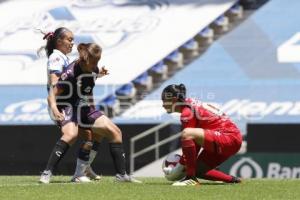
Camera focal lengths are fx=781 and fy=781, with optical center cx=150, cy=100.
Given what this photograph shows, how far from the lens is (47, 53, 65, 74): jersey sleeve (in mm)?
8555

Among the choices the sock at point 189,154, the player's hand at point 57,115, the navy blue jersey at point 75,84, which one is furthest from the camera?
the navy blue jersey at point 75,84

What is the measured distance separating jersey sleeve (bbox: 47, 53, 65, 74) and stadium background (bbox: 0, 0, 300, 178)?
7.82m

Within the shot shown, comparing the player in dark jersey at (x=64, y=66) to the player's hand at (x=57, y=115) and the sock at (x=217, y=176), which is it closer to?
the player's hand at (x=57, y=115)

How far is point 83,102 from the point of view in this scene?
28.1 ft

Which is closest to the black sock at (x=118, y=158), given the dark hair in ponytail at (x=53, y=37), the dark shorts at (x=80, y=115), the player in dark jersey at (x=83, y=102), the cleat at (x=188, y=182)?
the player in dark jersey at (x=83, y=102)

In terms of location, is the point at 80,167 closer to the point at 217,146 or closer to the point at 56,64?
the point at 56,64

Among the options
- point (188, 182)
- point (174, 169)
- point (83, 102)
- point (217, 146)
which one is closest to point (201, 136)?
point (217, 146)

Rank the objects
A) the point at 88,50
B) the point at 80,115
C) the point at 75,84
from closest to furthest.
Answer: the point at 88,50, the point at 75,84, the point at 80,115

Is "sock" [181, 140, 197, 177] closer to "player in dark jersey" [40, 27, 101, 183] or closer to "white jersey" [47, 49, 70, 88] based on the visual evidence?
"player in dark jersey" [40, 27, 101, 183]

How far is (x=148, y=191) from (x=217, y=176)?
1355 mm

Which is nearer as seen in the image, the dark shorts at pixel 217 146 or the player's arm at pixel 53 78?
the dark shorts at pixel 217 146

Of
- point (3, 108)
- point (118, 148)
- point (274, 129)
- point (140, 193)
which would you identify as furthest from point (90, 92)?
point (3, 108)

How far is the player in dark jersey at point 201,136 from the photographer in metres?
7.90

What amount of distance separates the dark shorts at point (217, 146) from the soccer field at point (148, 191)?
0.93ft
